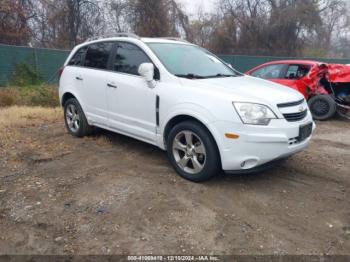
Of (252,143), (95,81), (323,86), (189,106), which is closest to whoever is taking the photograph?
(252,143)

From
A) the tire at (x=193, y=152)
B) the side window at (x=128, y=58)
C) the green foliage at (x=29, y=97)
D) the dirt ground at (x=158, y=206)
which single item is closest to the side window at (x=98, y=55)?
the side window at (x=128, y=58)

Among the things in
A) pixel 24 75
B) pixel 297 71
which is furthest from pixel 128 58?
pixel 24 75

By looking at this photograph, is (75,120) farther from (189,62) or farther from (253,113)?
(253,113)

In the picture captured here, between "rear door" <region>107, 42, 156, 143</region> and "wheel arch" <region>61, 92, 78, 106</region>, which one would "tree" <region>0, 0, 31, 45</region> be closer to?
"wheel arch" <region>61, 92, 78, 106</region>

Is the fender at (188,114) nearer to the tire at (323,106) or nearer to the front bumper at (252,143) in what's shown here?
the front bumper at (252,143)

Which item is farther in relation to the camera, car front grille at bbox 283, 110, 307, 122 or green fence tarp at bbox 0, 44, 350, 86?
green fence tarp at bbox 0, 44, 350, 86

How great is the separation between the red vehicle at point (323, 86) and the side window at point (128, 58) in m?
5.39

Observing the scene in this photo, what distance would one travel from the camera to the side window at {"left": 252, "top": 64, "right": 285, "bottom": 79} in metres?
9.66

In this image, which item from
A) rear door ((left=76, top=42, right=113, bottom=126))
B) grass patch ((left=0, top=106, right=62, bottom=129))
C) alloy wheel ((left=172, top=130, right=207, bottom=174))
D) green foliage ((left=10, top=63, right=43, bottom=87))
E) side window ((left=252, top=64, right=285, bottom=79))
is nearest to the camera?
alloy wheel ((left=172, top=130, right=207, bottom=174))

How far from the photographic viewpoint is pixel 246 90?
420 centimetres

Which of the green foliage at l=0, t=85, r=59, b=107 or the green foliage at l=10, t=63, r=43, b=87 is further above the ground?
the green foliage at l=10, t=63, r=43, b=87

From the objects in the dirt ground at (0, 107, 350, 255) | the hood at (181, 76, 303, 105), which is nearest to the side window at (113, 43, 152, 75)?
the hood at (181, 76, 303, 105)

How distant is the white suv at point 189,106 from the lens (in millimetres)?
3887

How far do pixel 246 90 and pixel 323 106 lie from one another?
18.3 ft
